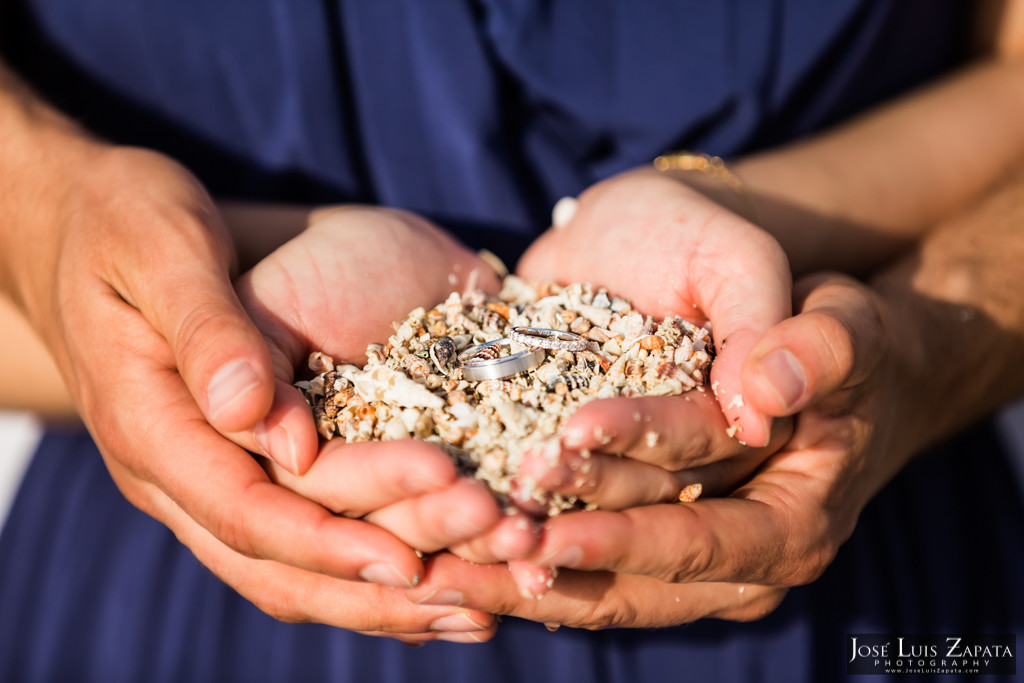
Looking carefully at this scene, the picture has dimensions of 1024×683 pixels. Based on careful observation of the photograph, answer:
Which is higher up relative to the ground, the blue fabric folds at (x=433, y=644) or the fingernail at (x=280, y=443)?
the fingernail at (x=280, y=443)

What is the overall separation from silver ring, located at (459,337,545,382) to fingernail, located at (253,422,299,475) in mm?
318

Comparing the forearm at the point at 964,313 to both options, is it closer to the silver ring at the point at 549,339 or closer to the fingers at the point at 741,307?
the fingers at the point at 741,307

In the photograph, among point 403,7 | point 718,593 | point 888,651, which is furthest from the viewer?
point 403,7

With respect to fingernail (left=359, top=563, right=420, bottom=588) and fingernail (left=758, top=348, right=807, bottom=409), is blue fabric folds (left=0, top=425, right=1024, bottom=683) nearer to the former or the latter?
fingernail (left=359, top=563, right=420, bottom=588)

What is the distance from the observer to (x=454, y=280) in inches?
58.9

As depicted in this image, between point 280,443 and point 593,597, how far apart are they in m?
0.52

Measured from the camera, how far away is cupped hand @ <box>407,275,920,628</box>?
3.16 ft

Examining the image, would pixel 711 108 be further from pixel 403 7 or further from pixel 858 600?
pixel 858 600

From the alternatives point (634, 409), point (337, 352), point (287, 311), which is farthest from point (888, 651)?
point (287, 311)

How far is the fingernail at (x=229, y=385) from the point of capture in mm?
938

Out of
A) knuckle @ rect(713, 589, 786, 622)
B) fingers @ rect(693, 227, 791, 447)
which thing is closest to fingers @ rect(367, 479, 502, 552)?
fingers @ rect(693, 227, 791, 447)

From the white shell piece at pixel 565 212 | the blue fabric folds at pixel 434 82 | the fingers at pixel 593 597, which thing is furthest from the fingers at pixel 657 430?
the blue fabric folds at pixel 434 82

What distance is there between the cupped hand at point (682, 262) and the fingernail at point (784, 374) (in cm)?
6

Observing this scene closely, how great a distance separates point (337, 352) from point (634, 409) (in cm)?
58
